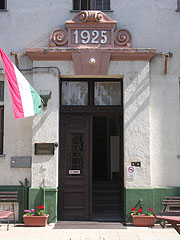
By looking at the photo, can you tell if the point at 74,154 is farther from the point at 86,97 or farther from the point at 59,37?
the point at 59,37

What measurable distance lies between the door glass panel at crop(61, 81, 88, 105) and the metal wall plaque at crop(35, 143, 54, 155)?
125cm

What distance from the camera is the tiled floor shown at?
7.50 m

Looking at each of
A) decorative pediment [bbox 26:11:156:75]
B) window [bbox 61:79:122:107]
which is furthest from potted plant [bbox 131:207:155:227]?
decorative pediment [bbox 26:11:156:75]

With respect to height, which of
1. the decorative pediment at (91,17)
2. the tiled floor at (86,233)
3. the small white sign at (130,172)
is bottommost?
the tiled floor at (86,233)

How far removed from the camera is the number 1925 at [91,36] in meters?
9.02

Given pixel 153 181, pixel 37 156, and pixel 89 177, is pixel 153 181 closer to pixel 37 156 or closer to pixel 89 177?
pixel 89 177

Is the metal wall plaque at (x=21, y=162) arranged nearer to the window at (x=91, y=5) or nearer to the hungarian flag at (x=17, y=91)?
the hungarian flag at (x=17, y=91)

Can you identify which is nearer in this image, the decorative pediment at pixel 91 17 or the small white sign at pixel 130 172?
the small white sign at pixel 130 172

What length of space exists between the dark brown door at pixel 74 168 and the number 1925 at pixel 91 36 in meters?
1.91

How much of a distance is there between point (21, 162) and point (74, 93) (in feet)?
7.38

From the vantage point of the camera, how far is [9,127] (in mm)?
9000

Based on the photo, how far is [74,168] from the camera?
9.11 metres

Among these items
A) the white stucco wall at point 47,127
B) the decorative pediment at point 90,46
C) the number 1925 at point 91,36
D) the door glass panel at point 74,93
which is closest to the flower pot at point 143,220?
the white stucco wall at point 47,127

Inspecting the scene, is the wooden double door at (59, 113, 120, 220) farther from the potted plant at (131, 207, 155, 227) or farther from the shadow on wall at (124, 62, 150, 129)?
the potted plant at (131, 207, 155, 227)
